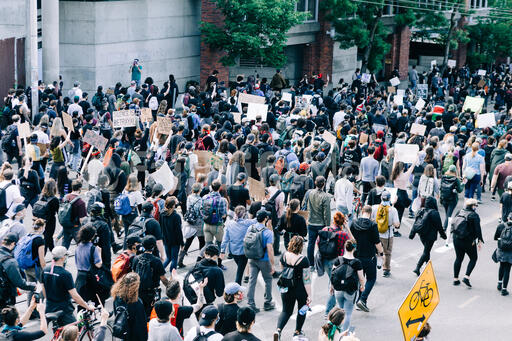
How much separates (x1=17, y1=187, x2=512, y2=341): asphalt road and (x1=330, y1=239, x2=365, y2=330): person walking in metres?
0.47

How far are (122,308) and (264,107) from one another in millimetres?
12022

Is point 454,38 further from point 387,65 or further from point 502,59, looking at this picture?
point 502,59

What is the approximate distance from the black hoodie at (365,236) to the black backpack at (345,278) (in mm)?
1292

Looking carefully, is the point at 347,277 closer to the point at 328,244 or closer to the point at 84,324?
the point at 328,244

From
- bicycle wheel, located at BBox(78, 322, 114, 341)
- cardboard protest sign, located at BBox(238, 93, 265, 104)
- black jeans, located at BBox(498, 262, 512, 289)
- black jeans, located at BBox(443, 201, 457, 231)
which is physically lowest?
black jeans, located at BBox(498, 262, 512, 289)

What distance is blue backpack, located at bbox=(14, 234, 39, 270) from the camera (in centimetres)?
1071

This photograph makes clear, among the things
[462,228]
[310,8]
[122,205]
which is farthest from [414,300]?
[310,8]

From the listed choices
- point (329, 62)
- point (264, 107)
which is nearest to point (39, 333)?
point (264, 107)

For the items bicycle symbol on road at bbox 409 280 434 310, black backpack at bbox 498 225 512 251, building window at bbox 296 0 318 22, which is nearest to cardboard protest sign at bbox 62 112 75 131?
→ black backpack at bbox 498 225 512 251

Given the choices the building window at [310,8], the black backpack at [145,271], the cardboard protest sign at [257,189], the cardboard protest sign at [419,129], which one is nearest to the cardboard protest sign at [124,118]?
the cardboard protest sign at [257,189]

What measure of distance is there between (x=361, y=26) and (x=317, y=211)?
23.6 meters

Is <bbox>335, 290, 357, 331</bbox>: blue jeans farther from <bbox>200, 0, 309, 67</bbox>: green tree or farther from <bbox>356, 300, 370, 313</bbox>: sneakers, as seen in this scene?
<bbox>200, 0, 309, 67</bbox>: green tree

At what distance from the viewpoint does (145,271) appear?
1016 centimetres

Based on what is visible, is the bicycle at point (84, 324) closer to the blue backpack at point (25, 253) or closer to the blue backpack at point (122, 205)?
the blue backpack at point (25, 253)
